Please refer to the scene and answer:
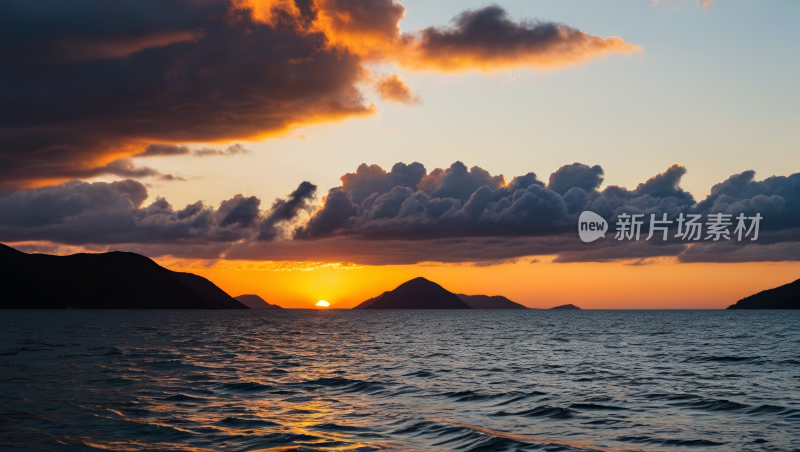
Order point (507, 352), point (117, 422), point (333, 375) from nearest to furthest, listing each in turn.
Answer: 1. point (117, 422)
2. point (333, 375)
3. point (507, 352)

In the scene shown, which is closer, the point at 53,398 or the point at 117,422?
the point at 117,422

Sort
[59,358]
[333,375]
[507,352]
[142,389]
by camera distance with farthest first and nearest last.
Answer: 1. [507,352]
2. [59,358]
3. [333,375]
4. [142,389]

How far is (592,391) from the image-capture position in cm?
3519

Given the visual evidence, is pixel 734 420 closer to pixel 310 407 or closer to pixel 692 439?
pixel 692 439

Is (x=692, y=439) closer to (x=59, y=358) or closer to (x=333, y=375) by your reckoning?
(x=333, y=375)

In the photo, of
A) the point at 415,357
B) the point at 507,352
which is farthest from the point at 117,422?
the point at 507,352

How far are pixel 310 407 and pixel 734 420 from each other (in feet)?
67.1

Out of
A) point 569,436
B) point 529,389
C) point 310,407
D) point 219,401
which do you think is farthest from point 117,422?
point 529,389

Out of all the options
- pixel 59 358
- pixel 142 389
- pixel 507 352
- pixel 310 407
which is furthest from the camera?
pixel 507 352

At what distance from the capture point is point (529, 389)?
1411 inches

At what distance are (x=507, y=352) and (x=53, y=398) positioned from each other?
49.0 metres

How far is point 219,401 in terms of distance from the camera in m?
30.2

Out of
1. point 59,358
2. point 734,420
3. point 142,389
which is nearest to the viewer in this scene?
point 734,420

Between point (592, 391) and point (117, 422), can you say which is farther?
point (592, 391)
